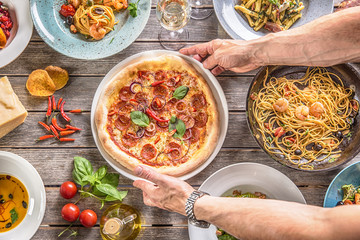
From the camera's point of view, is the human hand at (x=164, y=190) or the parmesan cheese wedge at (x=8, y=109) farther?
the parmesan cheese wedge at (x=8, y=109)

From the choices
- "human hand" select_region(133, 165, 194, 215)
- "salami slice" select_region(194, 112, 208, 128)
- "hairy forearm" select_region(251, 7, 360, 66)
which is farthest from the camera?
"salami slice" select_region(194, 112, 208, 128)

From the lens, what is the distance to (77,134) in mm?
3896

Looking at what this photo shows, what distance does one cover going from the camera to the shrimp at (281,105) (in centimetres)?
363

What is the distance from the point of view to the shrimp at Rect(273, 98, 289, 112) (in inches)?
143

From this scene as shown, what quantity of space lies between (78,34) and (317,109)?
2831 mm

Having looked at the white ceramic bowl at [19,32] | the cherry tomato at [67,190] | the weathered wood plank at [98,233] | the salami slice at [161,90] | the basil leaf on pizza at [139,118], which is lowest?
the weathered wood plank at [98,233]

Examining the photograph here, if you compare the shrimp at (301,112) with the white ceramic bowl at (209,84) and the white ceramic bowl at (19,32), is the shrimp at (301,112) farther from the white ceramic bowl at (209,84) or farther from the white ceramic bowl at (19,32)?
the white ceramic bowl at (19,32)

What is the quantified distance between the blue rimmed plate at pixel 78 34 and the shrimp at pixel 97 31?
0.07 m

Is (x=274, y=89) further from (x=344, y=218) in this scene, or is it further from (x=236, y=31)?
(x=344, y=218)

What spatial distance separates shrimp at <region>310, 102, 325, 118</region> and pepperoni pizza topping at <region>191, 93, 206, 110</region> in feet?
3.95

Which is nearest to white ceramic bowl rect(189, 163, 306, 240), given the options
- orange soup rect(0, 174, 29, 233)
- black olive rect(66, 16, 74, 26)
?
orange soup rect(0, 174, 29, 233)

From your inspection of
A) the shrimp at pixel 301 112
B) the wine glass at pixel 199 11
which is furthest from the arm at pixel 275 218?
the wine glass at pixel 199 11

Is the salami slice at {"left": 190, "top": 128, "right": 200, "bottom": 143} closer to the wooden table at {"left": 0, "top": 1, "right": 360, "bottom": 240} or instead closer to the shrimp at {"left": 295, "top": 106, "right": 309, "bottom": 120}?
the wooden table at {"left": 0, "top": 1, "right": 360, "bottom": 240}

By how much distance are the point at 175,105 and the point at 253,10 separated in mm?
1412
